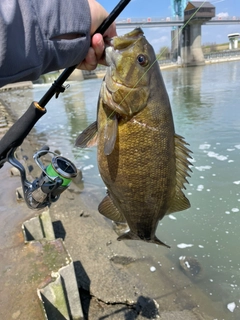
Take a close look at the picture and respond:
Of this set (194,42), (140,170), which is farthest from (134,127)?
(194,42)

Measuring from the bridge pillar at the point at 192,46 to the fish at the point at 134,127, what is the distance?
56007 mm

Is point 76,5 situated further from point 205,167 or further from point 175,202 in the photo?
point 205,167

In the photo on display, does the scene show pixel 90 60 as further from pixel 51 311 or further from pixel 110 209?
pixel 51 311

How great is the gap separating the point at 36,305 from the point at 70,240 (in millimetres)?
1864

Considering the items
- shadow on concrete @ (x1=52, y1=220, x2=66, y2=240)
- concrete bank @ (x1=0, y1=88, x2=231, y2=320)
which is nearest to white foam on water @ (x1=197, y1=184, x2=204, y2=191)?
concrete bank @ (x1=0, y1=88, x2=231, y2=320)

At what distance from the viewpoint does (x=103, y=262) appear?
3.94 meters

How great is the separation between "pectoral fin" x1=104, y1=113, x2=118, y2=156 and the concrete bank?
1.70 meters

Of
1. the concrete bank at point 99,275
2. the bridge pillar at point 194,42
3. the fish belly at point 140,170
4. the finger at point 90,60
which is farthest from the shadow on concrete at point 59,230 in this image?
the bridge pillar at point 194,42

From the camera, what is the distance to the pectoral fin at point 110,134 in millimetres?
1681

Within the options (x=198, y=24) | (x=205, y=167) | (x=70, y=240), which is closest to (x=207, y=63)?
(x=198, y=24)

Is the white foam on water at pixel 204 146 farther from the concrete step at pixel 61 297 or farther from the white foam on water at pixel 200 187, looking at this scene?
the concrete step at pixel 61 297

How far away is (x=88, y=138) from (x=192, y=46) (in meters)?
59.1

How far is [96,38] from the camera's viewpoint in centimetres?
160

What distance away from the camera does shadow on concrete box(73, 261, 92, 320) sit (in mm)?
3241
